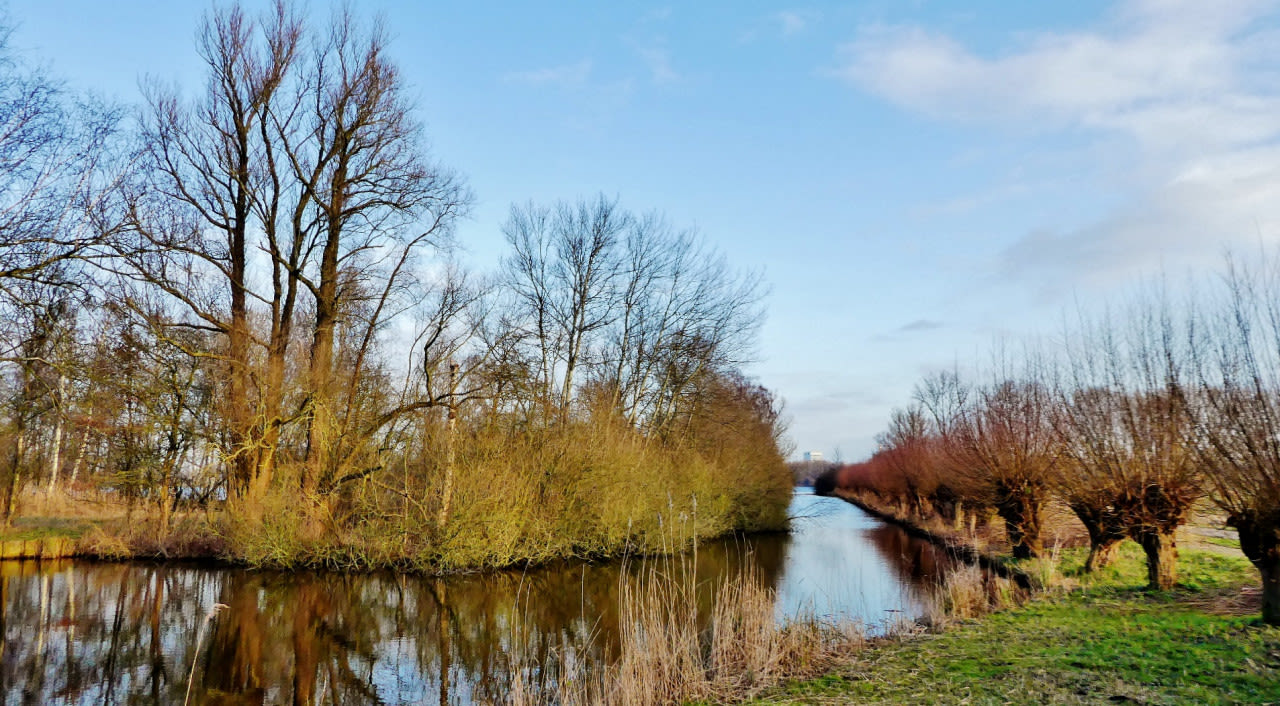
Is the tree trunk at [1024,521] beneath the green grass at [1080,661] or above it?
above

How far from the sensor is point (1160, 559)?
9773mm

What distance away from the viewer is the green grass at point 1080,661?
5.00 m

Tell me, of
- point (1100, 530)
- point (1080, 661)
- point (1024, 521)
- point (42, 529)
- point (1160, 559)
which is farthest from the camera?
point (42, 529)

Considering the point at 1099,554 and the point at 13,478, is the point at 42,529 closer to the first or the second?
the point at 13,478

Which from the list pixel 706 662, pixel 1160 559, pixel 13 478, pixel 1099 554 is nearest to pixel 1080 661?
pixel 706 662

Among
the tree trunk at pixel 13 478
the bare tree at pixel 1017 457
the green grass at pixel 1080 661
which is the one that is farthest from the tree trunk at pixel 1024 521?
the tree trunk at pixel 13 478

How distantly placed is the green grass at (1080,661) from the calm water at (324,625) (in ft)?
5.58

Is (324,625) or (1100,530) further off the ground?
(1100,530)

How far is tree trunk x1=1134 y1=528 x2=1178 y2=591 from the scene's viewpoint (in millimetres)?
→ 9730

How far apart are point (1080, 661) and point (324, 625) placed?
8.86 m

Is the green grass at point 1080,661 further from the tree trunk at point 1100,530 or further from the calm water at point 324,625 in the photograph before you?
the tree trunk at point 1100,530

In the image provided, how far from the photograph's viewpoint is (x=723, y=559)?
18047 millimetres

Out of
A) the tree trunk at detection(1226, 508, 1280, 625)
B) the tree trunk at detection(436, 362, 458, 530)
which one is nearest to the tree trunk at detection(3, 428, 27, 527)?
the tree trunk at detection(436, 362, 458, 530)

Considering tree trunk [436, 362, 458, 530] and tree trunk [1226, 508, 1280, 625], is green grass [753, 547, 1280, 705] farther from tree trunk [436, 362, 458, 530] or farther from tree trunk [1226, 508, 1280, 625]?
tree trunk [436, 362, 458, 530]
